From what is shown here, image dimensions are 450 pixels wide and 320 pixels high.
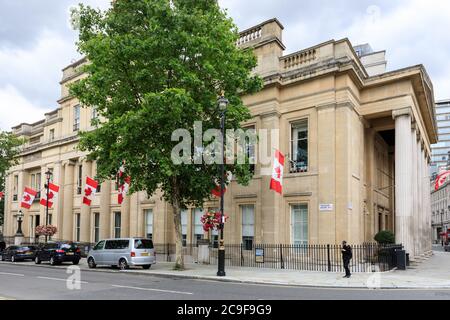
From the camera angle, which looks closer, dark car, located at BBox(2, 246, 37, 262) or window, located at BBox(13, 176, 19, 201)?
dark car, located at BBox(2, 246, 37, 262)

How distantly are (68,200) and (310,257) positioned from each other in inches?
1012

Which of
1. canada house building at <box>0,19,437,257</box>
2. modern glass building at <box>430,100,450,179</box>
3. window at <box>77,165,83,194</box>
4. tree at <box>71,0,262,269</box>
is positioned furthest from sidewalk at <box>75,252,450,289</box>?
modern glass building at <box>430,100,450,179</box>

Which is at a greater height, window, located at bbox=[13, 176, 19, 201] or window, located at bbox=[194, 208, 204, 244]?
window, located at bbox=[13, 176, 19, 201]

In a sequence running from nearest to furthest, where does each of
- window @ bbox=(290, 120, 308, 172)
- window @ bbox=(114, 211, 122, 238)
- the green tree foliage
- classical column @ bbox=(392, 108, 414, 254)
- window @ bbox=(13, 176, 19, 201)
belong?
1. classical column @ bbox=(392, 108, 414, 254)
2. the green tree foliage
3. window @ bbox=(290, 120, 308, 172)
4. window @ bbox=(114, 211, 122, 238)
5. window @ bbox=(13, 176, 19, 201)

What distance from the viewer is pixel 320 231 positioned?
23.6 metres

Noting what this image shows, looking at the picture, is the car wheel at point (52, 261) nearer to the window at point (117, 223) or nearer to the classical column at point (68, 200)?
the window at point (117, 223)

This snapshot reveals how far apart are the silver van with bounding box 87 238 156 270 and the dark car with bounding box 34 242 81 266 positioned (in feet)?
12.7

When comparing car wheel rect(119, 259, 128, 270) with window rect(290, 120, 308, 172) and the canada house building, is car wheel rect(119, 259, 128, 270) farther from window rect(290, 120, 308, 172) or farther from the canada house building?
window rect(290, 120, 308, 172)

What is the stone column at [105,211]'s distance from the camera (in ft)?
120

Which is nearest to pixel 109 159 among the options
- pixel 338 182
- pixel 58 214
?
pixel 338 182

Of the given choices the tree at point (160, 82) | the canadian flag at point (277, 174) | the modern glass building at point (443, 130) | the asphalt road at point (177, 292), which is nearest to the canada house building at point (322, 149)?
the canadian flag at point (277, 174)

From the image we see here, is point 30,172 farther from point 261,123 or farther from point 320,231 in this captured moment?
point 320,231

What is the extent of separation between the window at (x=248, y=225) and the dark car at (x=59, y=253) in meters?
10.4

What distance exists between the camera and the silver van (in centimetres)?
2289
